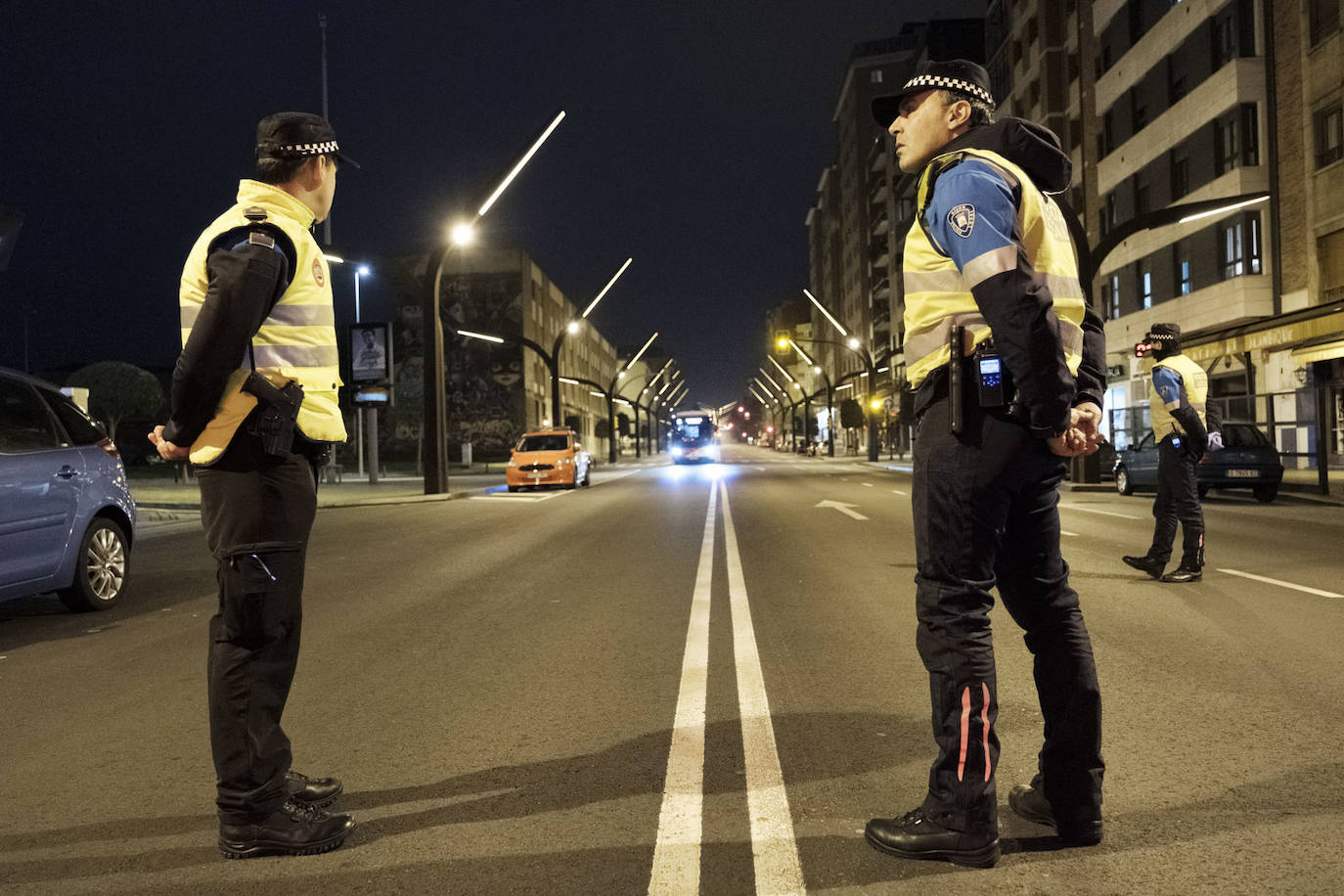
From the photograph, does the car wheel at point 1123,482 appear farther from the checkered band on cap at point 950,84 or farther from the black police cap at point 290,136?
the black police cap at point 290,136

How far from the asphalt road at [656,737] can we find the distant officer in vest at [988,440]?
8.2 inches

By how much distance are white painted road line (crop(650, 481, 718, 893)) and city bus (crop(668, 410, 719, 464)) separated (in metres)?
59.1

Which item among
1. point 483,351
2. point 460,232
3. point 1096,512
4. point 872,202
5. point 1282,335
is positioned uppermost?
point 872,202

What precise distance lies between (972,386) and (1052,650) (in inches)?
32.2

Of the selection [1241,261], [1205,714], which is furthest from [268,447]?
[1241,261]

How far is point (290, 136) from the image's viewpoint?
10.7 ft

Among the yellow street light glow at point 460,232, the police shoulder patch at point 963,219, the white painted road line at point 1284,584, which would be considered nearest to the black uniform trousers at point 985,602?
the police shoulder patch at point 963,219

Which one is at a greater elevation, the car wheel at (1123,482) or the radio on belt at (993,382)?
the radio on belt at (993,382)

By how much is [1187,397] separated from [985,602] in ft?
19.0

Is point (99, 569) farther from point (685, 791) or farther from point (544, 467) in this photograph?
point (544, 467)

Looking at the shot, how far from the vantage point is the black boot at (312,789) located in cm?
322

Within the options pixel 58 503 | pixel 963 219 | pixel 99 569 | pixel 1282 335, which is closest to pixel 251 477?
pixel 963 219

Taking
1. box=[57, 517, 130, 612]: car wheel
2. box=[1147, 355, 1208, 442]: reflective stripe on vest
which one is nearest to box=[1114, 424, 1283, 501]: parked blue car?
box=[1147, 355, 1208, 442]: reflective stripe on vest

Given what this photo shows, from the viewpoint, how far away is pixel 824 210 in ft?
443
